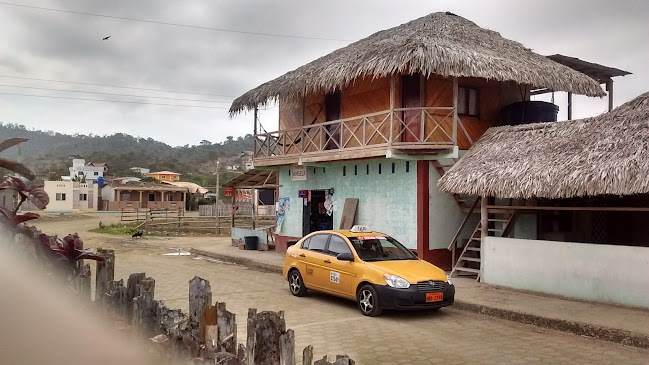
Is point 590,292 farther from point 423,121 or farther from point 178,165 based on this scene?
point 178,165

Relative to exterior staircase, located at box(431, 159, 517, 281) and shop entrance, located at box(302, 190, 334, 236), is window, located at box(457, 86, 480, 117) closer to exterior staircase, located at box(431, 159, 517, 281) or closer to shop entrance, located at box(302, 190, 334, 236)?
exterior staircase, located at box(431, 159, 517, 281)

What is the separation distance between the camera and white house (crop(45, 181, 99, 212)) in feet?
173

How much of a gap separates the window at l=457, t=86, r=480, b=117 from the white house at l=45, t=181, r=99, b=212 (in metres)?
48.5

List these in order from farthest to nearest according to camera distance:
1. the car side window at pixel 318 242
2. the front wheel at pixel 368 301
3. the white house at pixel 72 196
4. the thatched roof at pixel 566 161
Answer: the white house at pixel 72 196
the car side window at pixel 318 242
the thatched roof at pixel 566 161
the front wheel at pixel 368 301

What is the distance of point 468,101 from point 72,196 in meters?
49.7

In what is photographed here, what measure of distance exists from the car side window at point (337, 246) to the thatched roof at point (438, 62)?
4.77 metres

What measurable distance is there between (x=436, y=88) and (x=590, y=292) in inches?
269

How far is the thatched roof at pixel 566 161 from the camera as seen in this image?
932 centimetres

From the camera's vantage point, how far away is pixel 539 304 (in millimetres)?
9586

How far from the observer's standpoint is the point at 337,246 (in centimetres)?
1016

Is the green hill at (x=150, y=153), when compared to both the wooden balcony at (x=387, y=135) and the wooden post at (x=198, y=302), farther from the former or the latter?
the wooden post at (x=198, y=302)

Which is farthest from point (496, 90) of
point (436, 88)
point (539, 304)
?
point (539, 304)

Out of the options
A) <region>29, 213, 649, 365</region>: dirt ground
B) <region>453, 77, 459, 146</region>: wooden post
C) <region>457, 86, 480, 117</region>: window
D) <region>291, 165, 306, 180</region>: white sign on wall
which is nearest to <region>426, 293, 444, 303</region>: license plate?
<region>29, 213, 649, 365</region>: dirt ground

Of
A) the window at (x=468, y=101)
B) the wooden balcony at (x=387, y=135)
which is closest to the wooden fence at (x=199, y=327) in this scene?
the wooden balcony at (x=387, y=135)
